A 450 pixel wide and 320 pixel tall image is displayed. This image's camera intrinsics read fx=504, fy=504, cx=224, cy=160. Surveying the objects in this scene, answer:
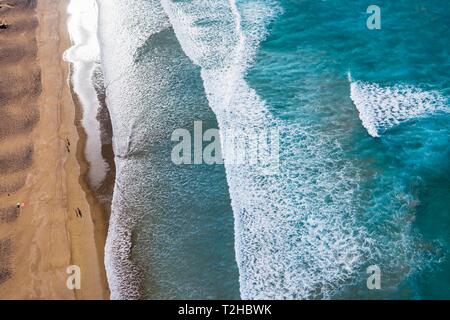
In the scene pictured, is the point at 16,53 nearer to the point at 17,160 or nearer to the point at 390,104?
the point at 17,160

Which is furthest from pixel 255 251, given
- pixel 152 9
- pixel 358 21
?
pixel 152 9

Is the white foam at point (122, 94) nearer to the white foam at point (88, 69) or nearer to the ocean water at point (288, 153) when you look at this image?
the ocean water at point (288, 153)

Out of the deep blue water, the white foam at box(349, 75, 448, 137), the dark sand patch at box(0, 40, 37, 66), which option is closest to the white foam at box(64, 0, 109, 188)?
the dark sand patch at box(0, 40, 37, 66)
